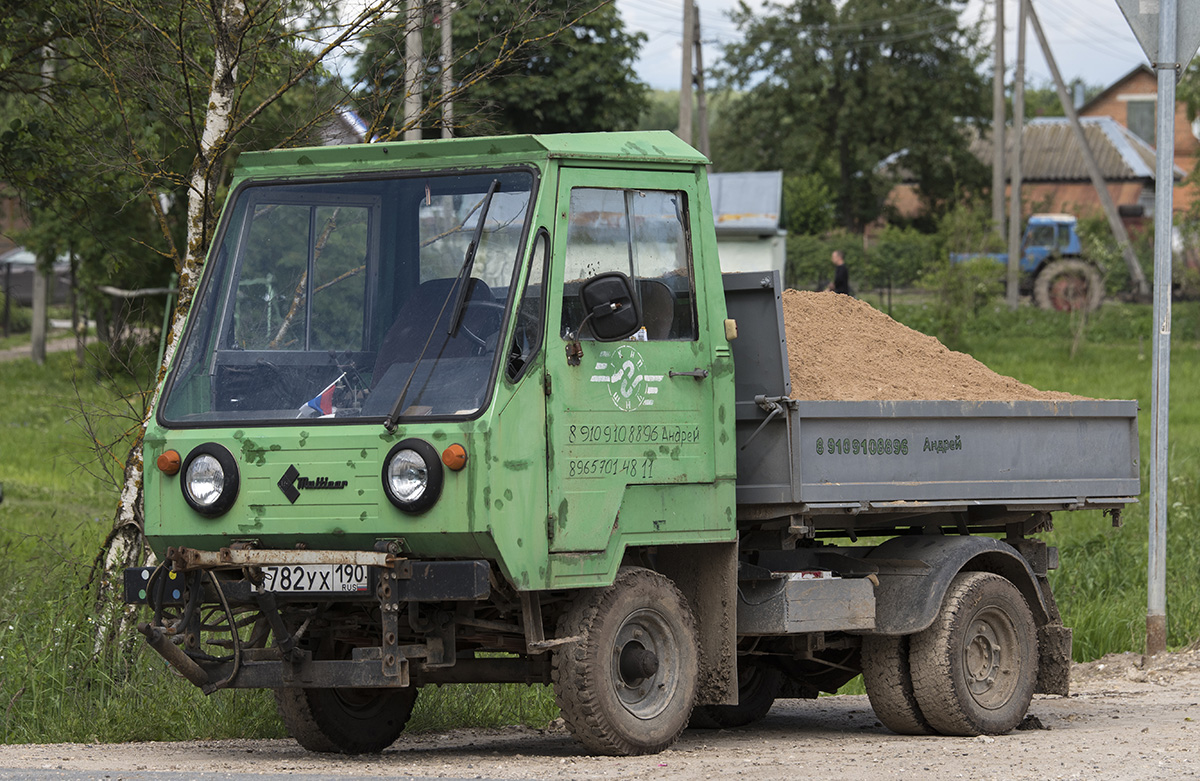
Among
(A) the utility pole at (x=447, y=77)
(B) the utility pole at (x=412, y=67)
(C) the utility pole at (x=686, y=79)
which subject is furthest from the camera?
(C) the utility pole at (x=686, y=79)

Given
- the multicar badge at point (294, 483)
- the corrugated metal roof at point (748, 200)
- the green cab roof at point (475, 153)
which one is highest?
the corrugated metal roof at point (748, 200)

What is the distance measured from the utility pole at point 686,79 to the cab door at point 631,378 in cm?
1817

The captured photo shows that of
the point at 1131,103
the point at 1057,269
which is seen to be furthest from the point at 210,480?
the point at 1131,103

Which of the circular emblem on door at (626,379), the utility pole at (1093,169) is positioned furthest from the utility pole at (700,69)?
the circular emblem on door at (626,379)

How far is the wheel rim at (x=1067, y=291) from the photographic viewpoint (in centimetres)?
3834

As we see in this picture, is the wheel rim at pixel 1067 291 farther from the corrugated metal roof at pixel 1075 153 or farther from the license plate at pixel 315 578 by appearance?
the license plate at pixel 315 578

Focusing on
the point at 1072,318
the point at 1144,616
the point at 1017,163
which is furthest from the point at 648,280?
the point at 1017,163

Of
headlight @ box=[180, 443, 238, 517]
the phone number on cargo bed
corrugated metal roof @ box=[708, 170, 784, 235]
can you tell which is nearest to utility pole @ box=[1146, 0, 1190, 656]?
the phone number on cargo bed

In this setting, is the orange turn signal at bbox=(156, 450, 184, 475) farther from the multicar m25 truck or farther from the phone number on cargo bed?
the phone number on cargo bed

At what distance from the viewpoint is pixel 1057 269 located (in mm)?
39375

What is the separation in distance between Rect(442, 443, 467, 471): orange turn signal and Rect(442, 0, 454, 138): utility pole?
3471 mm

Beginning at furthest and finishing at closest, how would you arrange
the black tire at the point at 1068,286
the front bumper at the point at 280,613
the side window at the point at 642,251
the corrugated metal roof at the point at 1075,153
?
the corrugated metal roof at the point at 1075,153 < the black tire at the point at 1068,286 < the side window at the point at 642,251 < the front bumper at the point at 280,613

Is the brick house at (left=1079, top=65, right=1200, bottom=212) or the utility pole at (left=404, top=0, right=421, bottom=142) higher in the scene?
the brick house at (left=1079, top=65, right=1200, bottom=212)

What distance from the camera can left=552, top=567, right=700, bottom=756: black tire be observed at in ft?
21.1
